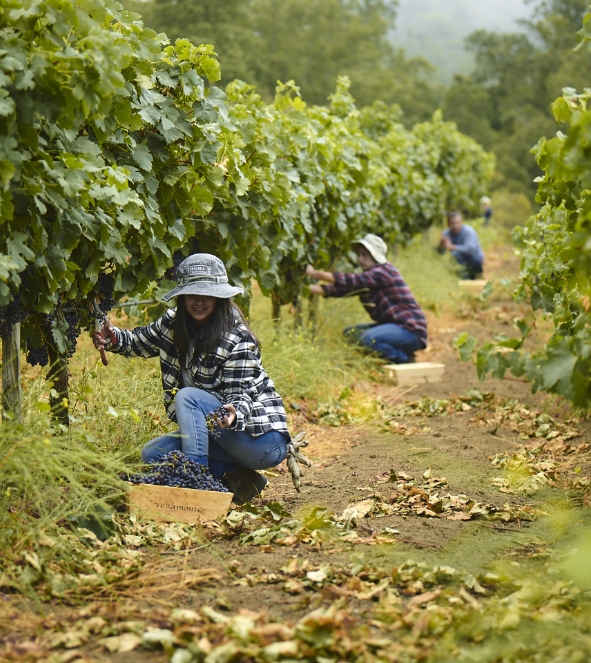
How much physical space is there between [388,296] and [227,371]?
4626 millimetres

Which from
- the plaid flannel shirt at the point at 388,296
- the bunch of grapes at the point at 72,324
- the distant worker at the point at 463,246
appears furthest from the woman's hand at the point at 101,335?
the distant worker at the point at 463,246

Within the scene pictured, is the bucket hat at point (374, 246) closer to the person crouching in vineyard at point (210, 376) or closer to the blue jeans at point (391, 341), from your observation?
the blue jeans at point (391, 341)

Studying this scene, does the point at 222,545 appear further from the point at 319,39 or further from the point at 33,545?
the point at 319,39

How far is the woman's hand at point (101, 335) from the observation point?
4.95 metres

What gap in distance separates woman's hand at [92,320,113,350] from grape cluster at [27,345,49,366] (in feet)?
0.89

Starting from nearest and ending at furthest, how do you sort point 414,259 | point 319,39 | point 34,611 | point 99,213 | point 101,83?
point 34,611, point 101,83, point 99,213, point 414,259, point 319,39

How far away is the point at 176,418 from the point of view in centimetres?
492

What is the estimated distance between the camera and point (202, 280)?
16.1 feet

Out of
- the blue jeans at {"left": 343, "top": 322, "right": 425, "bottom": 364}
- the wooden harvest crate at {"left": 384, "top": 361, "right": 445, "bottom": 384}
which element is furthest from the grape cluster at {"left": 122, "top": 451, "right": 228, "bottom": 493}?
the blue jeans at {"left": 343, "top": 322, "right": 425, "bottom": 364}

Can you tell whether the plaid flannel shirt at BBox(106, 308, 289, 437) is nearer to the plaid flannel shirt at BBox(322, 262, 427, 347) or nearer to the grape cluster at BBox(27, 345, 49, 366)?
the grape cluster at BBox(27, 345, 49, 366)

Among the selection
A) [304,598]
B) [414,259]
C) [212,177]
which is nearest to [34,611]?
[304,598]

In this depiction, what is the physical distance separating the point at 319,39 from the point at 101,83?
48928mm

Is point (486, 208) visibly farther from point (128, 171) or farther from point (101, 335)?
point (128, 171)

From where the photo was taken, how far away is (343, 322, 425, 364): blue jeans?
929 centimetres
